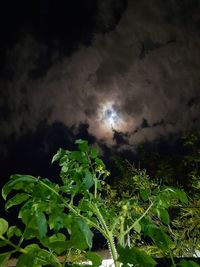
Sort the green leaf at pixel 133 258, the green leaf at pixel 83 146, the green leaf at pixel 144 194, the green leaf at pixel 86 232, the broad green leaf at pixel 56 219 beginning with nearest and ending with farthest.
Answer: the green leaf at pixel 133 258 → the green leaf at pixel 86 232 → the broad green leaf at pixel 56 219 → the green leaf at pixel 83 146 → the green leaf at pixel 144 194

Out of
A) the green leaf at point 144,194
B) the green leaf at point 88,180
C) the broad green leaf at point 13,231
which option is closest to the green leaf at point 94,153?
the green leaf at point 88,180

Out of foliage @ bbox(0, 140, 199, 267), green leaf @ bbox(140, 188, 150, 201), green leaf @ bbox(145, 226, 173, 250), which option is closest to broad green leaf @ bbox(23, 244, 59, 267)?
foliage @ bbox(0, 140, 199, 267)

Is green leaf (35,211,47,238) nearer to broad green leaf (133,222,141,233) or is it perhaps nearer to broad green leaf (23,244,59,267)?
broad green leaf (23,244,59,267)

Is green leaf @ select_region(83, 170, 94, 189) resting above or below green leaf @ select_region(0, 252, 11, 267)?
above

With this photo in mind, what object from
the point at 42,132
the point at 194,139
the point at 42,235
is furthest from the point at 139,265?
the point at 42,132

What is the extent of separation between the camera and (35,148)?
1662 cm

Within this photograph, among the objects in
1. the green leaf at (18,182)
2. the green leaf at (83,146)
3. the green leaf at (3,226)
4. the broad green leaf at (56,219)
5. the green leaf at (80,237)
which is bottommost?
the green leaf at (80,237)

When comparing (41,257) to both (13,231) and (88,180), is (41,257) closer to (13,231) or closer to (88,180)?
(13,231)

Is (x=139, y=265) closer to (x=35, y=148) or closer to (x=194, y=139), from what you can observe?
(x=194, y=139)

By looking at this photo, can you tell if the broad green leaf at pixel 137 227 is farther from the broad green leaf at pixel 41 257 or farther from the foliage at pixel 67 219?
the broad green leaf at pixel 41 257

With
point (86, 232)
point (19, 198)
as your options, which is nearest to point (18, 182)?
point (19, 198)

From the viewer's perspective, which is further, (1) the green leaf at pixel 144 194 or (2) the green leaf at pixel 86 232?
(1) the green leaf at pixel 144 194

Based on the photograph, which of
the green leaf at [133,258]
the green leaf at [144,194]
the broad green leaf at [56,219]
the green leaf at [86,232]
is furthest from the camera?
the green leaf at [144,194]

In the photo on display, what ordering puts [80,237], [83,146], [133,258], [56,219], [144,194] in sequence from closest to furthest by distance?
1. [133,258]
2. [80,237]
3. [56,219]
4. [83,146]
5. [144,194]
